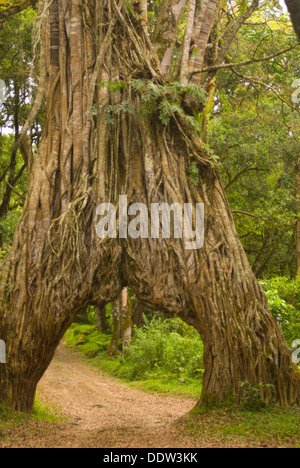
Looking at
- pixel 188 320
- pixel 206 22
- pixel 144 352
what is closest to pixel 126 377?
pixel 144 352

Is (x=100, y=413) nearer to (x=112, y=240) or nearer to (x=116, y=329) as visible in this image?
(x=112, y=240)

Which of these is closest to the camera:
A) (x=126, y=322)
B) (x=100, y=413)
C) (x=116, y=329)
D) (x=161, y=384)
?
(x=100, y=413)

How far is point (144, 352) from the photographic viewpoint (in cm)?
1255

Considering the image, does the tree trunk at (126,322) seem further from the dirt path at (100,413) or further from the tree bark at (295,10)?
the tree bark at (295,10)

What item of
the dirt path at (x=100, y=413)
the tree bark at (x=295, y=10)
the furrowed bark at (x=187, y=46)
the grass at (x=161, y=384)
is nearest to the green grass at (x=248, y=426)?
the dirt path at (x=100, y=413)

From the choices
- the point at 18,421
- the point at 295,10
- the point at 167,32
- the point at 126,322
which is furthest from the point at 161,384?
the point at 295,10

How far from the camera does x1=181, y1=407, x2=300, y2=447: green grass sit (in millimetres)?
5293

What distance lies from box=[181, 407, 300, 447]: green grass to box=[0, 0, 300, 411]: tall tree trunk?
29cm

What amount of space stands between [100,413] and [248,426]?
391 cm

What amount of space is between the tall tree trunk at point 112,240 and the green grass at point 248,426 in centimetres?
29

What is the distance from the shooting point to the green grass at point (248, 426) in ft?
17.4

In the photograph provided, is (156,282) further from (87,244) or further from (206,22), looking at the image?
(206,22)

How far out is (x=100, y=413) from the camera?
29.3ft
